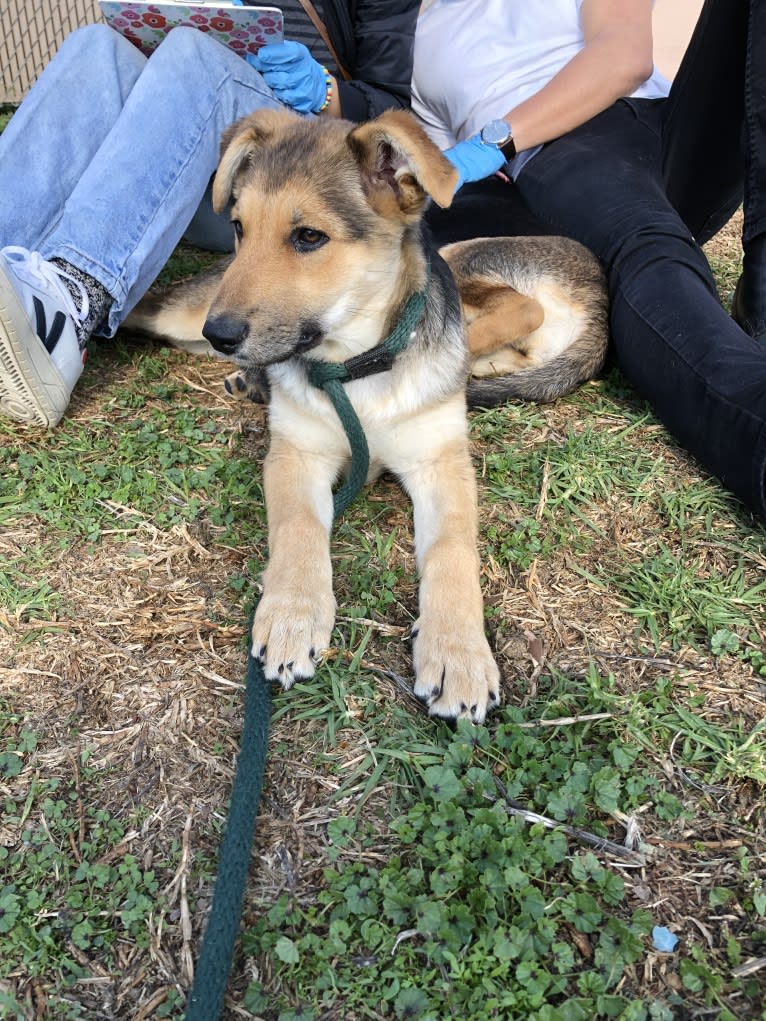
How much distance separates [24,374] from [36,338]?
0.19 meters

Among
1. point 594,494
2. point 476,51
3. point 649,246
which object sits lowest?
point 594,494

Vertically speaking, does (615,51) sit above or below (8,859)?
above

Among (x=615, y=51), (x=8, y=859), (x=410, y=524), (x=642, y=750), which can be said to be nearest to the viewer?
(x=8, y=859)

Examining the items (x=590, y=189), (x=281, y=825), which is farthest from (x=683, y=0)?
(x=281, y=825)

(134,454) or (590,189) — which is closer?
(134,454)

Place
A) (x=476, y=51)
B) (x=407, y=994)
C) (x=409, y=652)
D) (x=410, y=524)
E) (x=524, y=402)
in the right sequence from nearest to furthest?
(x=407, y=994)
(x=409, y=652)
(x=410, y=524)
(x=524, y=402)
(x=476, y=51)

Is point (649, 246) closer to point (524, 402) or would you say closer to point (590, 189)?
point (590, 189)

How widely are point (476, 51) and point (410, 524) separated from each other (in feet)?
10.5

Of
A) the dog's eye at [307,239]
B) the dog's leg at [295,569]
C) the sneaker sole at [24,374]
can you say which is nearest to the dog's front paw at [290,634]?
the dog's leg at [295,569]

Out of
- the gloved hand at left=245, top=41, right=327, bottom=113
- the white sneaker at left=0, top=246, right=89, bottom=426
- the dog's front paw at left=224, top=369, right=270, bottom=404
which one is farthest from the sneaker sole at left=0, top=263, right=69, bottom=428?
the gloved hand at left=245, top=41, right=327, bottom=113

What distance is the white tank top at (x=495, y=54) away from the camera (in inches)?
180

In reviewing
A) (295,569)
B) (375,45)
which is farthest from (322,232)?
(375,45)

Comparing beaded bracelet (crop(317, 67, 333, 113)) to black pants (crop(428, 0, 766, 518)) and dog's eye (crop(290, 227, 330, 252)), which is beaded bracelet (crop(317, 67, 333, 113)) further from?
dog's eye (crop(290, 227, 330, 252))

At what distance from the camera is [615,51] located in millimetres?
4281
